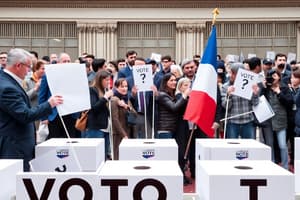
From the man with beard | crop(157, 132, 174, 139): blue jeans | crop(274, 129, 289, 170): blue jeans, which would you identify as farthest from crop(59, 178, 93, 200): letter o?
crop(274, 129, 289, 170): blue jeans

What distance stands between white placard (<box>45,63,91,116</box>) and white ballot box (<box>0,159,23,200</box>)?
4.07ft

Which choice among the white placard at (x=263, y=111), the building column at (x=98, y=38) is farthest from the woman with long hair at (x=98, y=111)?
the building column at (x=98, y=38)

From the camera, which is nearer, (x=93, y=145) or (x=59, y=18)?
(x=93, y=145)

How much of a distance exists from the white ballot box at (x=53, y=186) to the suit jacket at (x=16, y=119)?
1219mm

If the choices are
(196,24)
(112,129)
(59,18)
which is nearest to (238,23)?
(196,24)

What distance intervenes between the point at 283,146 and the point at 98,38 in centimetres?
1125

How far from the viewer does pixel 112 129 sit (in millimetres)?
7641

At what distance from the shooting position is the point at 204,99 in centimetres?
607

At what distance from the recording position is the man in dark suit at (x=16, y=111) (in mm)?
4469

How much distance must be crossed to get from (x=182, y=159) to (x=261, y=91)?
1.75m

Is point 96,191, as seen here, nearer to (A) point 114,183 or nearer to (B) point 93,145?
(A) point 114,183

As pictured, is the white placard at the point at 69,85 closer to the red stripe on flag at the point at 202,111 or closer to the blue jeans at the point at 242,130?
the red stripe on flag at the point at 202,111

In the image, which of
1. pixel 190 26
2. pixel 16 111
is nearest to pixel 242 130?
pixel 16 111

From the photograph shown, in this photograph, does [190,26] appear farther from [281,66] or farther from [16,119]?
[16,119]
